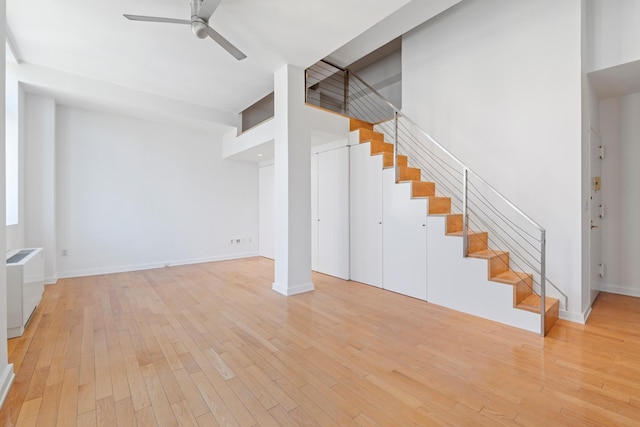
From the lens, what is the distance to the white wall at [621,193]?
364cm

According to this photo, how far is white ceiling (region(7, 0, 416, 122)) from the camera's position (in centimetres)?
269

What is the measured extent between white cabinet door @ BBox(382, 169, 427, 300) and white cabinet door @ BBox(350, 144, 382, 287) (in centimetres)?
12

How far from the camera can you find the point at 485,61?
3621mm

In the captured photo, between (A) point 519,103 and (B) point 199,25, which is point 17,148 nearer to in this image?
(B) point 199,25

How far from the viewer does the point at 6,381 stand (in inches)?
70.0

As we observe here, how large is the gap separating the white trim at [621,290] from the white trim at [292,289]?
13.0 ft

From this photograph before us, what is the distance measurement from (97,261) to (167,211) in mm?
1391

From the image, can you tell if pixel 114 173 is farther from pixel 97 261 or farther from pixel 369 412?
pixel 369 412

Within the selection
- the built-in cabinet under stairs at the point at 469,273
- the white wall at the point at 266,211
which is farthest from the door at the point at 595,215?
the white wall at the point at 266,211

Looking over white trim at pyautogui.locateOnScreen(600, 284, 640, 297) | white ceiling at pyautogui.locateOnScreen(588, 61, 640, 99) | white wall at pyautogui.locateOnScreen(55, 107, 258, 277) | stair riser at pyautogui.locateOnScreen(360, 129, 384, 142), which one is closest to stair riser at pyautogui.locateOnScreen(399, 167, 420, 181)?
stair riser at pyautogui.locateOnScreen(360, 129, 384, 142)

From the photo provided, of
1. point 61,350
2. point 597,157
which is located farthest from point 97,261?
point 597,157

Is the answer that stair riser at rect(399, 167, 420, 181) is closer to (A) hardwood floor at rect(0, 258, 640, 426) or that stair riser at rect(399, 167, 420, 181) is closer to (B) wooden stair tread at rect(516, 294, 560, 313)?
(A) hardwood floor at rect(0, 258, 640, 426)

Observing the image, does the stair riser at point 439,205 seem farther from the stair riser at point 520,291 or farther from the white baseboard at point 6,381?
the white baseboard at point 6,381

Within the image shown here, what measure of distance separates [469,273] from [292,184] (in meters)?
2.35
